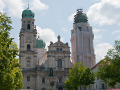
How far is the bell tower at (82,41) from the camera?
242 feet

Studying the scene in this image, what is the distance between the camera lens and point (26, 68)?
2532 inches

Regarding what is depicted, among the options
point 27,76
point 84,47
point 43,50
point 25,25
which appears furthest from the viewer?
point 43,50

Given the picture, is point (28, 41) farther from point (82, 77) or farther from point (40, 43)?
point (82, 77)

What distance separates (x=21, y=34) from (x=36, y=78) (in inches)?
589

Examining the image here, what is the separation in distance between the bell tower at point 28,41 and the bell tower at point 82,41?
16201 mm

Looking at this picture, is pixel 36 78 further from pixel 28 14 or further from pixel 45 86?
pixel 28 14

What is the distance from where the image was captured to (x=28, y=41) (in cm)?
6694

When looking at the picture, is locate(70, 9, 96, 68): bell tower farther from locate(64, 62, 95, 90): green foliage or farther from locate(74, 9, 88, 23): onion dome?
locate(64, 62, 95, 90): green foliage

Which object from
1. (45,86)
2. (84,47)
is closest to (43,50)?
(84,47)

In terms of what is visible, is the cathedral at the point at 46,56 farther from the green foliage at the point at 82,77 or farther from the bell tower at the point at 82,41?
the green foliage at the point at 82,77

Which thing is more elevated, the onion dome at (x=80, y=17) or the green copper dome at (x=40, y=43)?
the onion dome at (x=80, y=17)

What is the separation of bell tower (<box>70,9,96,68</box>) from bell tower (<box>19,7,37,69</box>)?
16201 millimetres

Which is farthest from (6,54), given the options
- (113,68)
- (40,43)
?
(40,43)

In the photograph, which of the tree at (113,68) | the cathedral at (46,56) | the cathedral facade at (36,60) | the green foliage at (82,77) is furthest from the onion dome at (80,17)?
the tree at (113,68)
